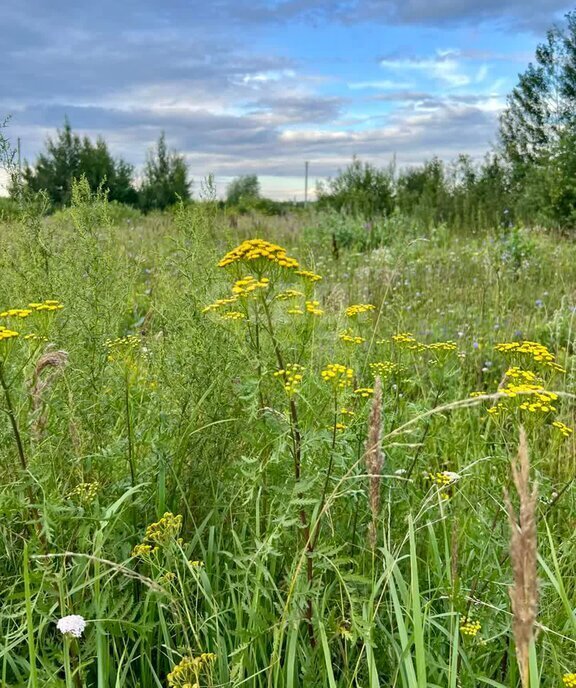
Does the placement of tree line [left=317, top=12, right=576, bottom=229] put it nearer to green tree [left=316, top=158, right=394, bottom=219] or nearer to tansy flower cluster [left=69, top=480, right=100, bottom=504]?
green tree [left=316, top=158, right=394, bottom=219]

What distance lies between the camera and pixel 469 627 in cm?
168

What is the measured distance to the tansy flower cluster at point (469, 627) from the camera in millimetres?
1642

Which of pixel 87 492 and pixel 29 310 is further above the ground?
pixel 29 310

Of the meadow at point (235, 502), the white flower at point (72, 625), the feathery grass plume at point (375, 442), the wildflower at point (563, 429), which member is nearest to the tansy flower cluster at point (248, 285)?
the meadow at point (235, 502)

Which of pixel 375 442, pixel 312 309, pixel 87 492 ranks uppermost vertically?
pixel 312 309

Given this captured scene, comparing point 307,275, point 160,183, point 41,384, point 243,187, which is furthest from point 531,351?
point 243,187

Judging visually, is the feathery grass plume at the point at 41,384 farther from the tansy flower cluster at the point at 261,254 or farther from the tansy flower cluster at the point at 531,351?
the tansy flower cluster at the point at 531,351

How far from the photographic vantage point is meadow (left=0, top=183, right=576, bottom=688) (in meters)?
1.60

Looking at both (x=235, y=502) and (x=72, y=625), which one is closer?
(x=72, y=625)

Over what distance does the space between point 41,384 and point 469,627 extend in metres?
1.33

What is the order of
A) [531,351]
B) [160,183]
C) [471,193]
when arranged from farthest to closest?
1. [160,183]
2. [471,193]
3. [531,351]

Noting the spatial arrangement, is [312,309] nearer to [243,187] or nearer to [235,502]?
[235,502]

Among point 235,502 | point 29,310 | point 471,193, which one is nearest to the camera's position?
point 29,310

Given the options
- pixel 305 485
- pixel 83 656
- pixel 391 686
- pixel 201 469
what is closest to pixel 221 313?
pixel 201 469
